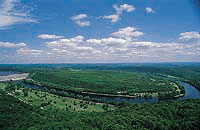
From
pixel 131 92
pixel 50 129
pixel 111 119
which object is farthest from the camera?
pixel 131 92

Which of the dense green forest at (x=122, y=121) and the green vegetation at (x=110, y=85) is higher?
the dense green forest at (x=122, y=121)

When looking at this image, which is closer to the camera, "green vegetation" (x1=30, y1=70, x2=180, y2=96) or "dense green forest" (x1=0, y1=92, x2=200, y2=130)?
"dense green forest" (x1=0, y1=92, x2=200, y2=130)

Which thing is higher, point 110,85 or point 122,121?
point 122,121

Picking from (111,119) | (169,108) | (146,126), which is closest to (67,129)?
(111,119)

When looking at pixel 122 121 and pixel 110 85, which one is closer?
pixel 122 121

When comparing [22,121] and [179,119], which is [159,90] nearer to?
[179,119]

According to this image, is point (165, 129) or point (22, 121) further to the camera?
point (22, 121)

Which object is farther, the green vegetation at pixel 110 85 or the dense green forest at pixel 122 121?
the green vegetation at pixel 110 85

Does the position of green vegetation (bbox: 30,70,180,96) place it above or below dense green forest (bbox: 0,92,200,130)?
below

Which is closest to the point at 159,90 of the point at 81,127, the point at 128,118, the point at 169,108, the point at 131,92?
the point at 131,92

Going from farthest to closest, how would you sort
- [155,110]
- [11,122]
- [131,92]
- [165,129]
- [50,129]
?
[131,92], [155,110], [11,122], [165,129], [50,129]
